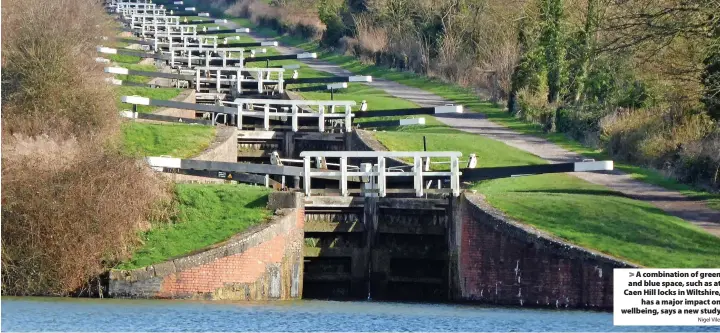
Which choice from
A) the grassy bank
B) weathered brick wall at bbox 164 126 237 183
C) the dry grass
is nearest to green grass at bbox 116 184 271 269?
the dry grass

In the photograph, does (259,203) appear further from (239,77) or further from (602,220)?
(239,77)

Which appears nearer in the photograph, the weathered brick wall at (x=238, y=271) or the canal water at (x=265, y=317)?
the canal water at (x=265, y=317)

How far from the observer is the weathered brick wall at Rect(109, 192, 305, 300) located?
3291 cm

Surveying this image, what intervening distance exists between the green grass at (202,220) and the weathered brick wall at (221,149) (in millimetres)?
→ 3681

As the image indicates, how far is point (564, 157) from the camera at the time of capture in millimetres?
47000

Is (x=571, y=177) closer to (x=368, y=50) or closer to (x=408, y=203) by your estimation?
(x=408, y=203)

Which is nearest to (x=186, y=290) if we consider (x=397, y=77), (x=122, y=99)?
(x=122, y=99)

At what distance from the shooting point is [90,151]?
119 feet

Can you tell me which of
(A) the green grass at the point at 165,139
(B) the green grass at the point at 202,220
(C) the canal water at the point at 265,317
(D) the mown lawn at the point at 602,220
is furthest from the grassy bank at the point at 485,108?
(A) the green grass at the point at 165,139

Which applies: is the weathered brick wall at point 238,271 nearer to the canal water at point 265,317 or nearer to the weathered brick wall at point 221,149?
the canal water at point 265,317

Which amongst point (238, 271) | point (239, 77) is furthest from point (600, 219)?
point (239, 77)

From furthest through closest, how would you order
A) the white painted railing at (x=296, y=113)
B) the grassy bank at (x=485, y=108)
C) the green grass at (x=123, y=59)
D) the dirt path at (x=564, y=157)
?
1. the green grass at (x=123, y=59)
2. the white painted railing at (x=296, y=113)
3. the grassy bank at (x=485, y=108)
4. the dirt path at (x=564, y=157)

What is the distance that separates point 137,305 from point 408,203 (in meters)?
8.99

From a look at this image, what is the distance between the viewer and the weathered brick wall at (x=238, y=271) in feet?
108
